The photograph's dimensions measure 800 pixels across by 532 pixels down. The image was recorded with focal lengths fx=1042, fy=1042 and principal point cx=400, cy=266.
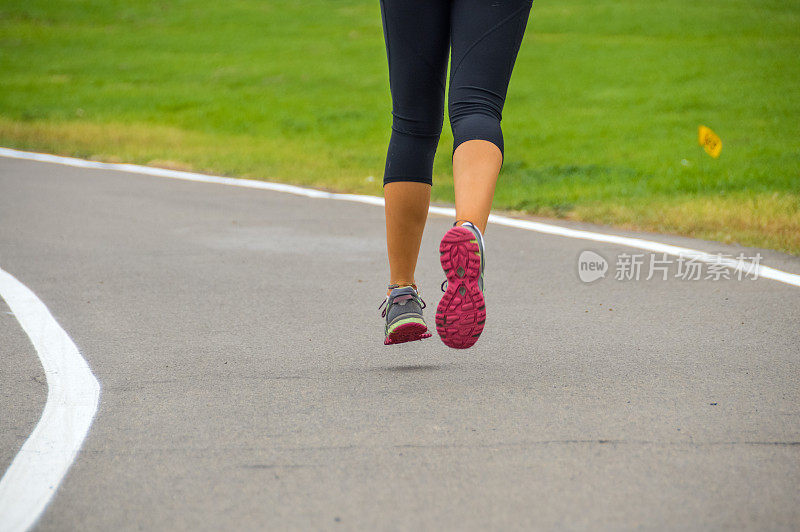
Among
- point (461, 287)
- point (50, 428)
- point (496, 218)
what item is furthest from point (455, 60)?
point (496, 218)

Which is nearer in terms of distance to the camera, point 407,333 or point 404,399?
point 404,399

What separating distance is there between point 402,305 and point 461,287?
1.94 feet

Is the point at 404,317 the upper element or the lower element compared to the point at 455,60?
lower

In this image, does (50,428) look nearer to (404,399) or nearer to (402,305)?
(404,399)

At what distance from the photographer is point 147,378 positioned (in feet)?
11.9

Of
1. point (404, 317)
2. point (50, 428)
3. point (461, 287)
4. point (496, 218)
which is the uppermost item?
point (461, 287)

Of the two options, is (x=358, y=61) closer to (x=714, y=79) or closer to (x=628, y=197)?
(x=714, y=79)

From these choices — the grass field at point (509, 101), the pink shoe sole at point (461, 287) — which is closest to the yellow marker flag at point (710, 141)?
the grass field at point (509, 101)

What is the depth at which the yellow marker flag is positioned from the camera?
12.8 metres

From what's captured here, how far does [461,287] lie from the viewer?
123 inches

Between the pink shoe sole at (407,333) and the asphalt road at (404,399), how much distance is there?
4.7 inches

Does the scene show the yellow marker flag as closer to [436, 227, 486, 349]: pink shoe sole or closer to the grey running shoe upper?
the grey running shoe upper

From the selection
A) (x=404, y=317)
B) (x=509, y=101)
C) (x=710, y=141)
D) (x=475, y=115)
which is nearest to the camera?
(x=475, y=115)

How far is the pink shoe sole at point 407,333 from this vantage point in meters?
3.63
